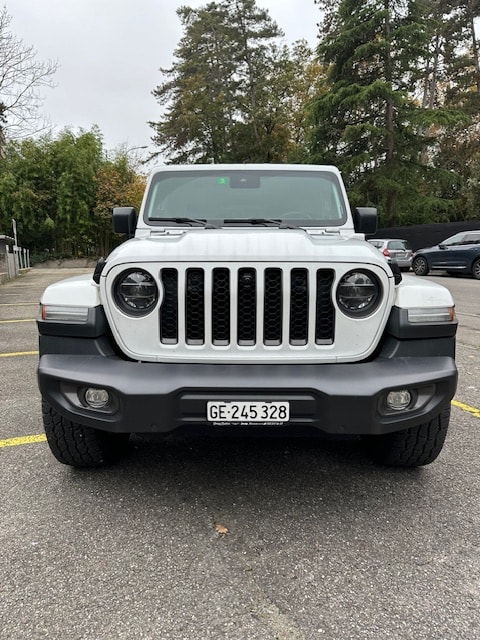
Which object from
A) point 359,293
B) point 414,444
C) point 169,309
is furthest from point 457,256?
point 169,309

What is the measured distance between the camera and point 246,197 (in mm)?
3879

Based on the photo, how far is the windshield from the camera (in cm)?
377

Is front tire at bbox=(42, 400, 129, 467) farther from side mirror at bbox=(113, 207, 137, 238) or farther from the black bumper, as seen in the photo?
side mirror at bbox=(113, 207, 137, 238)

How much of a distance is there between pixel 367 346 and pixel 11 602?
1.78 meters

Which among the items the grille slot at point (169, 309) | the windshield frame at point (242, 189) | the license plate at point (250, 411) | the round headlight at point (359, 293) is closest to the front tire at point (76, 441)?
the grille slot at point (169, 309)

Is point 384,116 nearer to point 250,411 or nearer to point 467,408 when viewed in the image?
point 467,408

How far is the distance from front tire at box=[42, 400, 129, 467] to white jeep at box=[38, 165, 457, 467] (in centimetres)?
31

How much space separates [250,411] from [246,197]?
2.07 metres

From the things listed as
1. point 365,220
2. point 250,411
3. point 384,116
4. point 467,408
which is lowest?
point 467,408

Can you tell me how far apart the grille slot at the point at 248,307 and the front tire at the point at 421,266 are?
15592 mm

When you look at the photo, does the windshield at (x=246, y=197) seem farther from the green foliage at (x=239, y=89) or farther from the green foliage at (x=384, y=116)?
the green foliage at (x=239, y=89)

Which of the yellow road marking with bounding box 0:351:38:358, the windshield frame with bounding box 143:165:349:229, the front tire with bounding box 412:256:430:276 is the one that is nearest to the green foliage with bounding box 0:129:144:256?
the front tire with bounding box 412:256:430:276

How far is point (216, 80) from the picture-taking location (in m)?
35.4

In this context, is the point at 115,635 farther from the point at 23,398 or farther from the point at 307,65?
the point at 307,65
